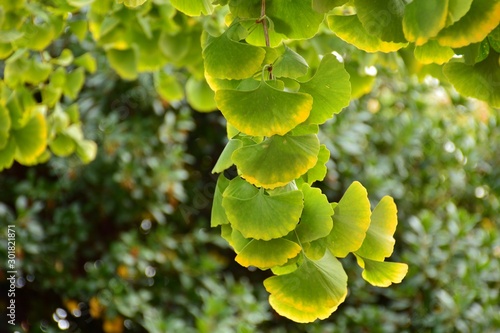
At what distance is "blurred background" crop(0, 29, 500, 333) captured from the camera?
7.04 feet

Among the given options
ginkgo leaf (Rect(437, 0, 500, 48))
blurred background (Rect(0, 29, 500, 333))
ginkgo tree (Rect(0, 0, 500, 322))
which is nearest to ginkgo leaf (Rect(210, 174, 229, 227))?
ginkgo tree (Rect(0, 0, 500, 322))

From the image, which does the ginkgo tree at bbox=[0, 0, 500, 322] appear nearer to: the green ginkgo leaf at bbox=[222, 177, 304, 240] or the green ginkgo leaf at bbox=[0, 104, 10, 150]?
the green ginkgo leaf at bbox=[222, 177, 304, 240]

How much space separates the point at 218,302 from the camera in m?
2.05

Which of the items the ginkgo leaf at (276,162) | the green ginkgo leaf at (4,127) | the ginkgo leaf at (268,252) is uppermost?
the ginkgo leaf at (276,162)

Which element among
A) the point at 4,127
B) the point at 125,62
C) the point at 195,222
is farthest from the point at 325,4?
the point at 195,222

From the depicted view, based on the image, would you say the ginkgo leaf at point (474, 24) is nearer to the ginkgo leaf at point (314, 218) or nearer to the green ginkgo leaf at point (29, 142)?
the ginkgo leaf at point (314, 218)

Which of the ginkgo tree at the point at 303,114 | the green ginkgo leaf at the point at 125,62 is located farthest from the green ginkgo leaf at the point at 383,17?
the green ginkgo leaf at the point at 125,62

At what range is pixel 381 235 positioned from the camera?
524mm

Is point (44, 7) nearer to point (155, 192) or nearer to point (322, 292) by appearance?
point (322, 292)

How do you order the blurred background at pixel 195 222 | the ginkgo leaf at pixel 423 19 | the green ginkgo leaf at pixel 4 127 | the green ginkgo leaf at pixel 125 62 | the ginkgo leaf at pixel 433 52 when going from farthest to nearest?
the blurred background at pixel 195 222
the green ginkgo leaf at pixel 125 62
the green ginkgo leaf at pixel 4 127
the ginkgo leaf at pixel 433 52
the ginkgo leaf at pixel 423 19

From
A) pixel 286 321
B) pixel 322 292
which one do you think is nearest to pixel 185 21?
pixel 322 292

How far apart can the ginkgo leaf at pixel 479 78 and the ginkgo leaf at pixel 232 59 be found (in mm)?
154

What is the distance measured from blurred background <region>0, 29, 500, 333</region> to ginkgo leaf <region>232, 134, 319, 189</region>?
154 centimetres

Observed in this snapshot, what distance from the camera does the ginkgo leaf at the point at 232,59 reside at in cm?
50
